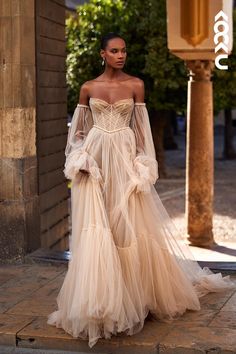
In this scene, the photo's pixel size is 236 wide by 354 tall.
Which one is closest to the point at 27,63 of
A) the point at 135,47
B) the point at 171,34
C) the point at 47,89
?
the point at 47,89

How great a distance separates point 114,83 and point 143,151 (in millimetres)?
536

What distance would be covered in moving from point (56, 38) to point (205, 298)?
12.8 ft

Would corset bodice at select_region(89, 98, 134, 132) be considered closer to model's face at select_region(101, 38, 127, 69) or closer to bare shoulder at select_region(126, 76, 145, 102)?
bare shoulder at select_region(126, 76, 145, 102)

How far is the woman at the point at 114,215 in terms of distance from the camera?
545 cm

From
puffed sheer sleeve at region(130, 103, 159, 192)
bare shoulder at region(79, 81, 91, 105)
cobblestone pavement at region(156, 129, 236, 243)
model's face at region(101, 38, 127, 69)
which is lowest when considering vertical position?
cobblestone pavement at region(156, 129, 236, 243)

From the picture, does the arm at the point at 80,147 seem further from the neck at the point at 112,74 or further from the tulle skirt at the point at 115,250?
the neck at the point at 112,74

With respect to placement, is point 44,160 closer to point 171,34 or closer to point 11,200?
point 11,200

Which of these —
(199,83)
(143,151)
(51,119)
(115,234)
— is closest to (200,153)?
(199,83)

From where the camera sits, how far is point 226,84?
18.9 metres

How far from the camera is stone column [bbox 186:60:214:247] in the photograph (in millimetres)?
11945

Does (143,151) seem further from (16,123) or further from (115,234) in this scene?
(16,123)

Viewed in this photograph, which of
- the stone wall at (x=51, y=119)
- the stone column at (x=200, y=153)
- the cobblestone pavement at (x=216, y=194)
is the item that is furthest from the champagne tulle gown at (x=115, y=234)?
the cobblestone pavement at (x=216, y=194)

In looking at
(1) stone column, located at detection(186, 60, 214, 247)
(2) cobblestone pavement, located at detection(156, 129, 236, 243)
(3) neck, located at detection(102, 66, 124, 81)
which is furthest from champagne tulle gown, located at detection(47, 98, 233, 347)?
(2) cobblestone pavement, located at detection(156, 129, 236, 243)

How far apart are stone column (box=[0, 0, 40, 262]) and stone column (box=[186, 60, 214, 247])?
446 centimetres
